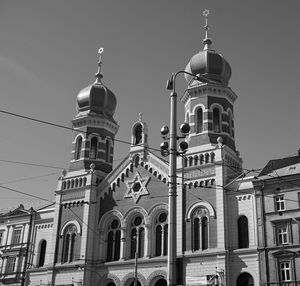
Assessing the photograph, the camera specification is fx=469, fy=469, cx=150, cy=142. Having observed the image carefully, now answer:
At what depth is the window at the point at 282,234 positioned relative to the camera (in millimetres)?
31109

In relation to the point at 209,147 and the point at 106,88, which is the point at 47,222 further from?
the point at 209,147

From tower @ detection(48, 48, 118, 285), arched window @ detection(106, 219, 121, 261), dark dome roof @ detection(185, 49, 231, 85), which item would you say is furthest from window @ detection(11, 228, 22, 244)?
dark dome roof @ detection(185, 49, 231, 85)

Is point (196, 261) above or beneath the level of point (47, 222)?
beneath

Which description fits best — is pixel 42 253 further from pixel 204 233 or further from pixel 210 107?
pixel 210 107

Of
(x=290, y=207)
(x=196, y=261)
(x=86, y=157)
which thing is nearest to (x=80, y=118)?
(x=86, y=157)

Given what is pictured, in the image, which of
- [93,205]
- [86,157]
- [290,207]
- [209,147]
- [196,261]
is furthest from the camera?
[86,157]

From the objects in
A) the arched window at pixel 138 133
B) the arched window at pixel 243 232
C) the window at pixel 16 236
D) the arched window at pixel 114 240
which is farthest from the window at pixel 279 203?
the window at pixel 16 236

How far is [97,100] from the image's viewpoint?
46438 mm

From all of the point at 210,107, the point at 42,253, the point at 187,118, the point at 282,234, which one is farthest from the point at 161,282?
the point at 210,107

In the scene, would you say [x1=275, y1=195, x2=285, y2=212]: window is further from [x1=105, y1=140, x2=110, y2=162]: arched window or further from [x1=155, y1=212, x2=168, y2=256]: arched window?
[x1=105, y1=140, x2=110, y2=162]: arched window

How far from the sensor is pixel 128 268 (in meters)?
37.5

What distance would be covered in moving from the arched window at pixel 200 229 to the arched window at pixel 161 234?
2.62 meters

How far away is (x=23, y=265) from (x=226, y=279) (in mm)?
20130

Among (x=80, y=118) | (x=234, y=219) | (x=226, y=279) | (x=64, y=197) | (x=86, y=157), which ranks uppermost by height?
(x=80, y=118)
